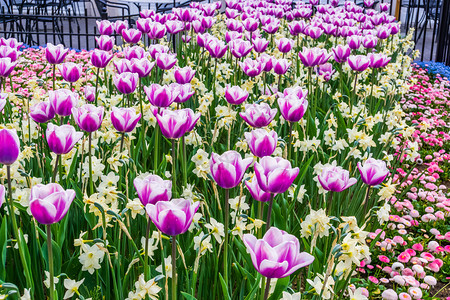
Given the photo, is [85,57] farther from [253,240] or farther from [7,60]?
[253,240]

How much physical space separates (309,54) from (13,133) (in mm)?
1978

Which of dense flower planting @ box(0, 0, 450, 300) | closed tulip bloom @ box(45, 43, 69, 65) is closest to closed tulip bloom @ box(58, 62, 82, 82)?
dense flower planting @ box(0, 0, 450, 300)

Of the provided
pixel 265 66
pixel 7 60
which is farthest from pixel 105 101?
pixel 265 66

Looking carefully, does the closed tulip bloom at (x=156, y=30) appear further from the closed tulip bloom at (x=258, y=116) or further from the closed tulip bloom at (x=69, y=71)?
the closed tulip bloom at (x=258, y=116)

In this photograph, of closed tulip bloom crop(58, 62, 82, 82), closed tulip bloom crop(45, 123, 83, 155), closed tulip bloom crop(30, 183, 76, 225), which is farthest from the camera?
closed tulip bloom crop(58, 62, 82, 82)

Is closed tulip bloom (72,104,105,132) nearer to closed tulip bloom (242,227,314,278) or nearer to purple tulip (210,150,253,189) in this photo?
purple tulip (210,150,253,189)

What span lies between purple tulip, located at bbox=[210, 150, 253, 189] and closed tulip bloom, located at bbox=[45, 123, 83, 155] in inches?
18.6

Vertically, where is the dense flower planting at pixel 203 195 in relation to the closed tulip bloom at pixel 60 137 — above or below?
below

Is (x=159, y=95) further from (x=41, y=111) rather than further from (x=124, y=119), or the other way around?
(x=41, y=111)

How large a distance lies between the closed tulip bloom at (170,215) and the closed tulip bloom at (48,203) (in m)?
0.19

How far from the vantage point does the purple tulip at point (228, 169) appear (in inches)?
52.6

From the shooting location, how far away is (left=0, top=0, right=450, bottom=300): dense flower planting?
132cm

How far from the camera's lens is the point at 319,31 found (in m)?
4.33

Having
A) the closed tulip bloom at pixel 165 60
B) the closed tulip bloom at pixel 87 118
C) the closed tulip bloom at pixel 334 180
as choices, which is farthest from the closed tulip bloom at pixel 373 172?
the closed tulip bloom at pixel 165 60
